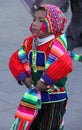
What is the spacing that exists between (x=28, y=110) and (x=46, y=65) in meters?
0.37

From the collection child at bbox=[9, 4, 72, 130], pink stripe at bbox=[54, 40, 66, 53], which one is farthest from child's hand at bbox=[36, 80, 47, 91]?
pink stripe at bbox=[54, 40, 66, 53]

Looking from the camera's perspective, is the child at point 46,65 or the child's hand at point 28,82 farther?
the child's hand at point 28,82

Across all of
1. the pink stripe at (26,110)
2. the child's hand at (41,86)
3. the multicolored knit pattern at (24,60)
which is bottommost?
the pink stripe at (26,110)

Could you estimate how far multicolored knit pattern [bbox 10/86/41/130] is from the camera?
3.85m

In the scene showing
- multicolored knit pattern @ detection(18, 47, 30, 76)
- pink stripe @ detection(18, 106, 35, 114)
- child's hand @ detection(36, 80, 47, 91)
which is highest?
multicolored knit pattern @ detection(18, 47, 30, 76)

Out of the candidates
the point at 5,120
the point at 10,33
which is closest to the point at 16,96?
the point at 5,120

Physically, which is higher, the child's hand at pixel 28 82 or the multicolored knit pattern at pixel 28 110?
the child's hand at pixel 28 82

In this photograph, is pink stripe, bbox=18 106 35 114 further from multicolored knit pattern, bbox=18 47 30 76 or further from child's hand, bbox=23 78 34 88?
multicolored knit pattern, bbox=18 47 30 76

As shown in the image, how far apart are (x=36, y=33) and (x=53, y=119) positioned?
0.68m

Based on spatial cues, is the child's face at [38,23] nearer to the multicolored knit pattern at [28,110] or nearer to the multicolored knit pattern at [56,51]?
the multicolored knit pattern at [56,51]

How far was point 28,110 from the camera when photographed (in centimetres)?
388

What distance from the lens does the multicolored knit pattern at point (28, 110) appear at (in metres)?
3.85

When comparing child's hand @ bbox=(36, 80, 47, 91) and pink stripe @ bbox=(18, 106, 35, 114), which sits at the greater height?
child's hand @ bbox=(36, 80, 47, 91)

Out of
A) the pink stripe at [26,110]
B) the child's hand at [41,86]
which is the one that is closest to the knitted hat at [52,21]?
the child's hand at [41,86]
